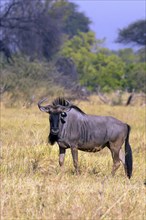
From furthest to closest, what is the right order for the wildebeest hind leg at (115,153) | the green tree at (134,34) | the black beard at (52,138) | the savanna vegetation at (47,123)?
the green tree at (134,34), the wildebeest hind leg at (115,153), the black beard at (52,138), the savanna vegetation at (47,123)

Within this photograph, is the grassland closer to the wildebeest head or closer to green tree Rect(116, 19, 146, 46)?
the wildebeest head

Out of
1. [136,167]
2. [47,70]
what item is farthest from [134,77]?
[136,167]

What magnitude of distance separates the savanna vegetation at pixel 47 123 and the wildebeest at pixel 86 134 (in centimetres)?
22

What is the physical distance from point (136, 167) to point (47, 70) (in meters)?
13.3

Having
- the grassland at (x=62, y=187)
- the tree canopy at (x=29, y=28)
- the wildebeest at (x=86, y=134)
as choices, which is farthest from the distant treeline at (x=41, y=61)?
the wildebeest at (x=86, y=134)

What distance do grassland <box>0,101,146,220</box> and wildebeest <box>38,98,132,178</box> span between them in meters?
0.22

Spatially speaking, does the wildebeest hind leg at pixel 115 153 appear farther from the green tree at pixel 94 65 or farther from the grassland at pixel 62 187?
the green tree at pixel 94 65

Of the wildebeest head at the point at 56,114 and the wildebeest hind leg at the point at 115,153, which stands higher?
the wildebeest head at the point at 56,114

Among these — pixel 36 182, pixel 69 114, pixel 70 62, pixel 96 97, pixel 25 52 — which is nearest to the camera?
pixel 36 182

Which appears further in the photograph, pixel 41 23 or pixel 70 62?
pixel 70 62

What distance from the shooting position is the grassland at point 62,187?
18.1 feet

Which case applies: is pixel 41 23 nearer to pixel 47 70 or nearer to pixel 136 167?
pixel 47 70

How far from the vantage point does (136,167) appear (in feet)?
28.6

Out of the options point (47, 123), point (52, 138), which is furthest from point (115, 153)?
point (47, 123)
